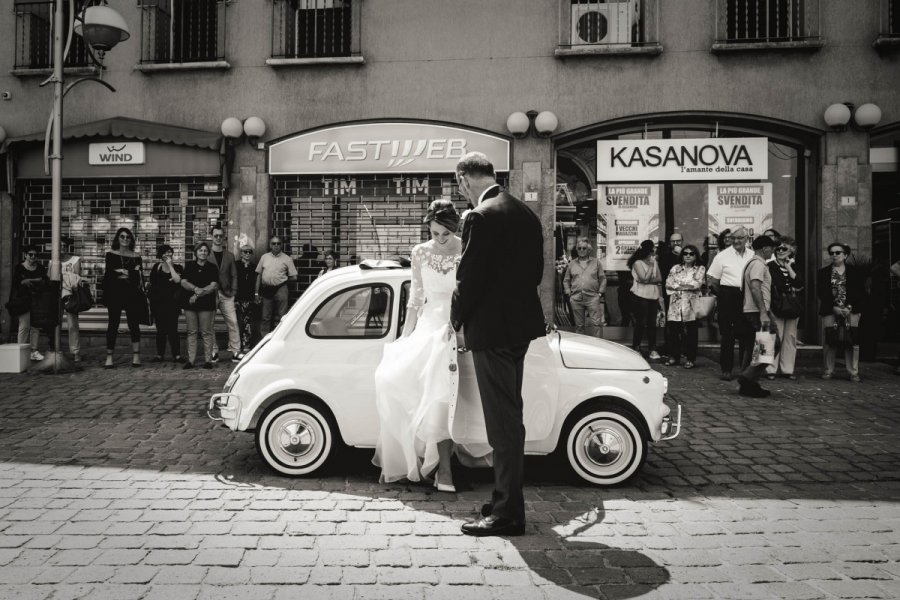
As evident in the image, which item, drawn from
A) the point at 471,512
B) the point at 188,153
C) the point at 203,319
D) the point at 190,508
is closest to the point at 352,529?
the point at 471,512

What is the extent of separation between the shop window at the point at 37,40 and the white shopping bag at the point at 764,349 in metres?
13.1

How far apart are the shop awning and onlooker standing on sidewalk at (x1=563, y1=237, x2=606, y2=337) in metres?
6.73

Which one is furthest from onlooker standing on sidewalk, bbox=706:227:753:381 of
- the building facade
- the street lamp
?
the street lamp

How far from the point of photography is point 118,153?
546 inches

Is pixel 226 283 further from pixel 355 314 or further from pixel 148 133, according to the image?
pixel 355 314

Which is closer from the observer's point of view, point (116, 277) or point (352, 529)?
point (352, 529)

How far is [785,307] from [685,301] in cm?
177

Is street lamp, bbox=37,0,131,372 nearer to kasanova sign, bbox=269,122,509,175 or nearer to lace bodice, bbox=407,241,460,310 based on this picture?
kasanova sign, bbox=269,122,509,175

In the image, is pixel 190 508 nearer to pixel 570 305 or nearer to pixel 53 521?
pixel 53 521

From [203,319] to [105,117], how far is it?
5762 mm

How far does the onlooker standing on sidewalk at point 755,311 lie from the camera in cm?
876

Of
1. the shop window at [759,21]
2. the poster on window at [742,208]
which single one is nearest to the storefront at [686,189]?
the poster on window at [742,208]

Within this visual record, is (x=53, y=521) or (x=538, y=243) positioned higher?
(x=538, y=243)

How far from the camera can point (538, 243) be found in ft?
13.9
